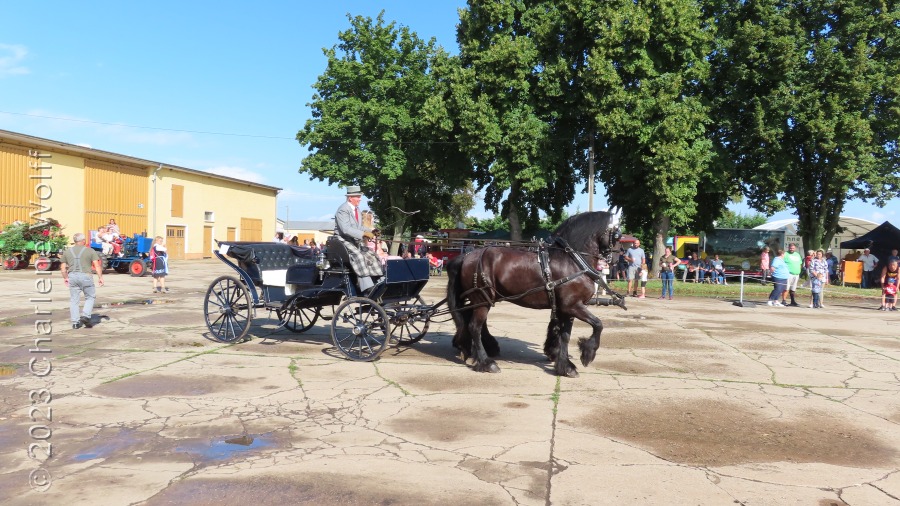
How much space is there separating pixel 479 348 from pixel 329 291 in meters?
2.33

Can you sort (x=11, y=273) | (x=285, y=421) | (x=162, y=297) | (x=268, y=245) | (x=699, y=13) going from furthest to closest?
(x=699, y=13) < (x=11, y=273) < (x=162, y=297) < (x=268, y=245) < (x=285, y=421)

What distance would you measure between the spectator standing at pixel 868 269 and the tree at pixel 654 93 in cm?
720

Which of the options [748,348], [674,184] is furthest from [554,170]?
[748,348]

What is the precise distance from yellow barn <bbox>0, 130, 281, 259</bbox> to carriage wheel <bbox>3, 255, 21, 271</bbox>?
2282 millimetres

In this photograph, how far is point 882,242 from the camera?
32.2m

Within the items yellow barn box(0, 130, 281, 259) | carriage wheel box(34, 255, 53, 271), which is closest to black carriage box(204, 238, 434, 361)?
carriage wheel box(34, 255, 53, 271)

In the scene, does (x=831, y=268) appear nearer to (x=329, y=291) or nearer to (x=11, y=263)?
(x=329, y=291)

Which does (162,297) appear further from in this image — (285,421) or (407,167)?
(407,167)

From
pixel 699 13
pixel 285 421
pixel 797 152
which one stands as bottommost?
pixel 285 421

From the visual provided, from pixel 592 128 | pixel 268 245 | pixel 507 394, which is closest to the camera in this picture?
pixel 507 394

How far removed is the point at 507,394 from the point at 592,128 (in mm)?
24193

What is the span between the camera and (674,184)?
87.1ft

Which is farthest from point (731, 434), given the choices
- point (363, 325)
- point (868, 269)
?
point (868, 269)

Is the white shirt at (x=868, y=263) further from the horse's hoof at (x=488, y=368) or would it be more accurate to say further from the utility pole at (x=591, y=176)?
the horse's hoof at (x=488, y=368)
